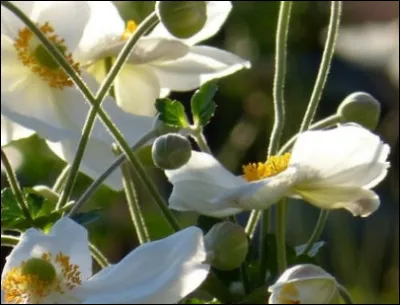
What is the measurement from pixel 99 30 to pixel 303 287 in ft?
1.23

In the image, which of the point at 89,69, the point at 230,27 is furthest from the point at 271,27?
the point at 89,69

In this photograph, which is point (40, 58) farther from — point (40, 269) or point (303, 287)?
point (303, 287)

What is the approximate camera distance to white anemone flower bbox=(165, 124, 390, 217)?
29.6 inches

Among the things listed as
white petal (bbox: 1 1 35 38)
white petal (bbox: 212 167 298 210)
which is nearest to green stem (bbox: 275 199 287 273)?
white petal (bbox: 212 167 298 210)

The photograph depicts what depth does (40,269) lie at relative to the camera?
0.75 m

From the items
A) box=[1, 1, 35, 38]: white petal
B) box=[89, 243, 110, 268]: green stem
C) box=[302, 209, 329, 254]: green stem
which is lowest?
box=[302, 209, 329, 254]: green stem

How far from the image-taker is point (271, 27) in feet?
11.0

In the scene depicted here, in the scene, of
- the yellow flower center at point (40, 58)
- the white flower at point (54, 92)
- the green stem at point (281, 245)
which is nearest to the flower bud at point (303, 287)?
the green stem at point (281, 245)

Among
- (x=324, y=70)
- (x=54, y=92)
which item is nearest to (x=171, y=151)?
(x=324, y=70)

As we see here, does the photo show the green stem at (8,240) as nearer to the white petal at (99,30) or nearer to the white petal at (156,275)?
the white petal at (156,275)

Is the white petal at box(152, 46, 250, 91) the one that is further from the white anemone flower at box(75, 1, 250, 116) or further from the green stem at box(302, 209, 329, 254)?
the green stem at box(302, 209, 329, 254)

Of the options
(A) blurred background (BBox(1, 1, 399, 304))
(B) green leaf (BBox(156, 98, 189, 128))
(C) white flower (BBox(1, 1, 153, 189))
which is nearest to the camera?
(B) green leaf (BBox(156, 98, 189, 128))

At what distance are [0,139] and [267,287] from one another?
0.29 meters

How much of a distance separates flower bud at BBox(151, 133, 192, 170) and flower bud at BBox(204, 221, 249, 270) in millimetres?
54
